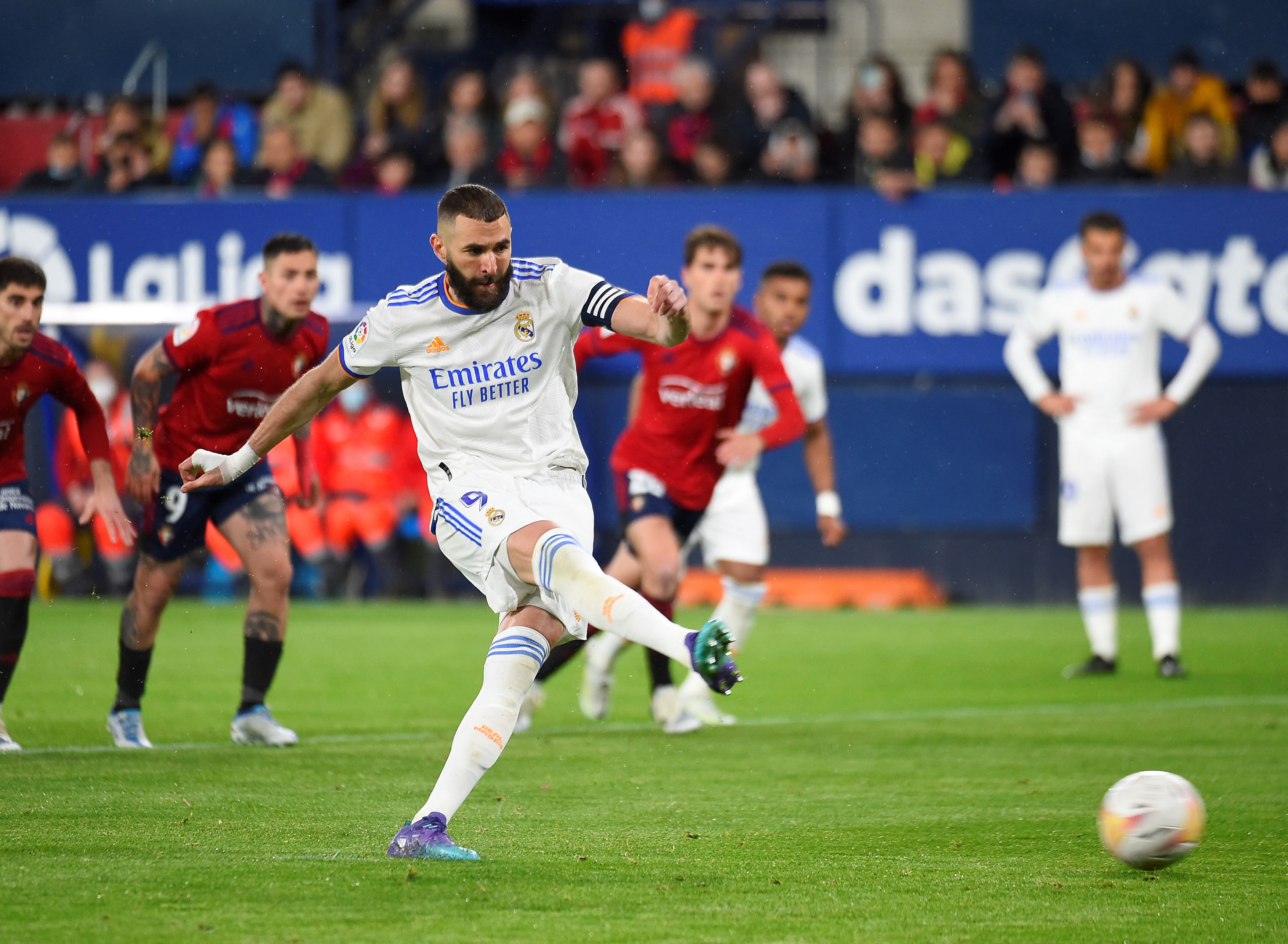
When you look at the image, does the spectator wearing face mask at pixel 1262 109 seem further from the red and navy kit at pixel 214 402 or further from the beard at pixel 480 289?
the beard at pixel 480 289

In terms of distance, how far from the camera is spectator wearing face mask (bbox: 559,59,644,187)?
16594mm

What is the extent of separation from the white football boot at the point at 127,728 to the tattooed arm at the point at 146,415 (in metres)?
0.93

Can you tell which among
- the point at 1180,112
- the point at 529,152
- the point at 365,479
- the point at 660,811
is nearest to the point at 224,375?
the point at 660,811

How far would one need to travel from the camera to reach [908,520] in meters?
16.3

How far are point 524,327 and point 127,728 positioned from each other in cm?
325

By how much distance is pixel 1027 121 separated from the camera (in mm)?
16156

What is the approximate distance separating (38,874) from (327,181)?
1277 centimetres

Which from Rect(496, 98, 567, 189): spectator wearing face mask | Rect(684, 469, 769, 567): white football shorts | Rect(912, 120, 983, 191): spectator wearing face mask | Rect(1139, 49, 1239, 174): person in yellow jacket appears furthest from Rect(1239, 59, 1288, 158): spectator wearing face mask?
Rect(684, 469, 769, 567): white football shorts

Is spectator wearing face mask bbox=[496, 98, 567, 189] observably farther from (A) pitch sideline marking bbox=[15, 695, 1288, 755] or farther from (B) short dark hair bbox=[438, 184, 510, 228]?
(B) short dark hair bbox=[438, 184, 510, 228]

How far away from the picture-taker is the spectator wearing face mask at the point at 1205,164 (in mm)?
15508

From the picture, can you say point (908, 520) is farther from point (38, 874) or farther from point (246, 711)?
point (38, 874)

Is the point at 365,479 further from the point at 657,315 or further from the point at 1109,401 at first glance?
the point at 657,315

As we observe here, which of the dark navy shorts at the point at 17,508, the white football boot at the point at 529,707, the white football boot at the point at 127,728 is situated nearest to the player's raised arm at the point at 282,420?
the dark navy shorts at the point at 17,508

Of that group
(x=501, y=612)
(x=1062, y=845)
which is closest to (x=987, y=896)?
(x=1062, y=845)
